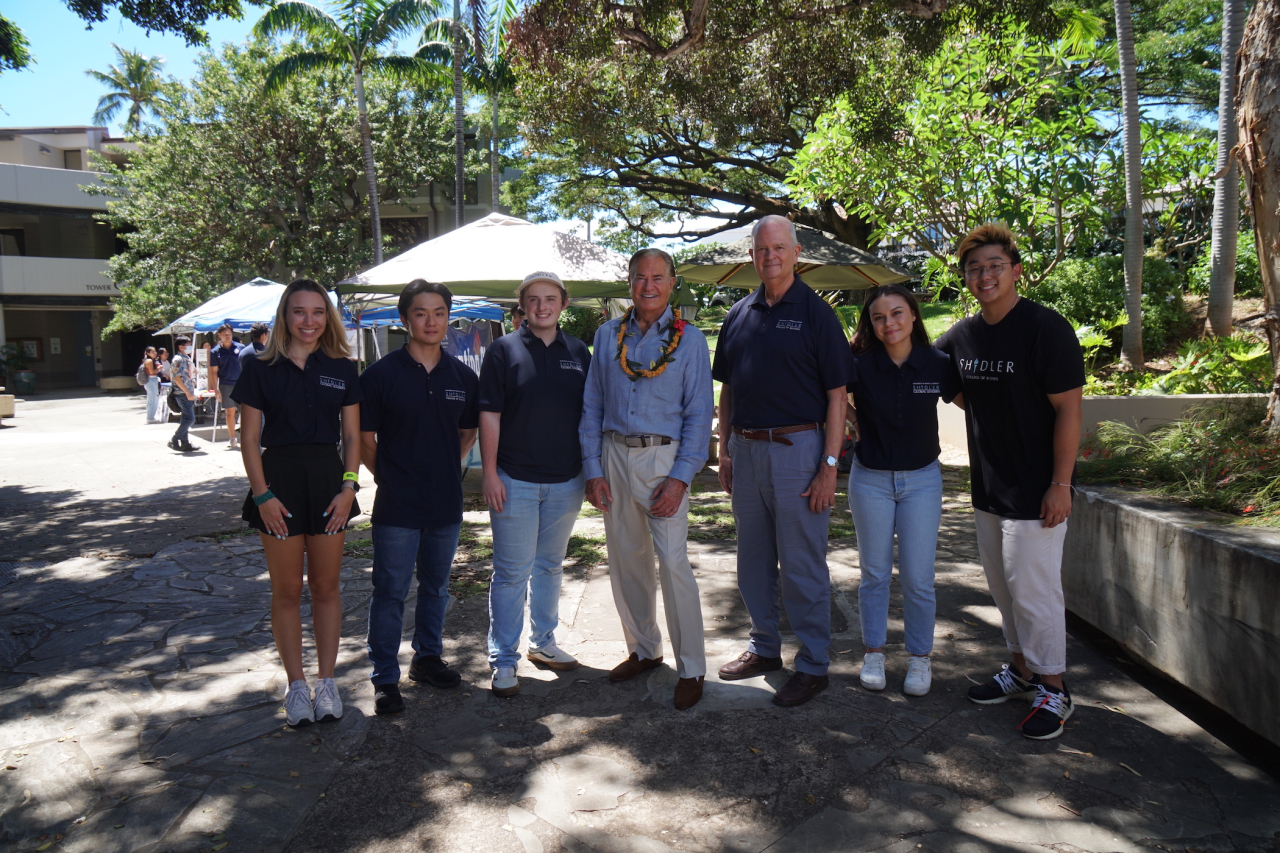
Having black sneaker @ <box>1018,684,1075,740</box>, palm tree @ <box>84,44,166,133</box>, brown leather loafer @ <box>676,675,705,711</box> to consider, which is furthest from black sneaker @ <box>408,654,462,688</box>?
palm tree @ <box>84,44,166,133</box>

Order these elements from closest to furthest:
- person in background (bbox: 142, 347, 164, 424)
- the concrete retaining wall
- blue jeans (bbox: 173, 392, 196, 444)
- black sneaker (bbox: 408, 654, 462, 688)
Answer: the concrete retaining wall, black sneaker (bbox: 408, 654, 462, 688), blue jeans (bbox: 173, 392, 196, 444), person in background (bbox: 142, 347, 164, 424)

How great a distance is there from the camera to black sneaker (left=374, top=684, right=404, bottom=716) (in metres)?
3.76

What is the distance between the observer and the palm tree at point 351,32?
1972 cm

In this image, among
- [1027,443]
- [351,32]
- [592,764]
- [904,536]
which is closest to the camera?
[592,764]

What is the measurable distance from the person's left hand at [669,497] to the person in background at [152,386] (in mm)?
16962

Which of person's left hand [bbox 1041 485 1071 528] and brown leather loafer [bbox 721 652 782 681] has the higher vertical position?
person's left hand [bbox 1041 485 1071 528]

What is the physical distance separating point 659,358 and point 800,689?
1602 mm

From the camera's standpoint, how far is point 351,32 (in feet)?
66.6

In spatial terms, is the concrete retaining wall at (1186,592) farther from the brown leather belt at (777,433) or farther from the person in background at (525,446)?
the person in background at (525,446)

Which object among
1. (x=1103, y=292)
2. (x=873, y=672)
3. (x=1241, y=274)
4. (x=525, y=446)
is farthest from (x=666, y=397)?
(x=1241, y=274)

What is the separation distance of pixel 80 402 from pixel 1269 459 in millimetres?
29518

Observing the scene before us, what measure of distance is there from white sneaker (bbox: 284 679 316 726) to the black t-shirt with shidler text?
3.01 metres

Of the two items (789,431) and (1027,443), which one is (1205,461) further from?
(789,431)

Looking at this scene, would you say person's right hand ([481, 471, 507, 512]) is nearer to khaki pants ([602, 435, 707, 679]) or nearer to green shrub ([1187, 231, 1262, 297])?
khaki pants ([602, 435, 707, 679])
